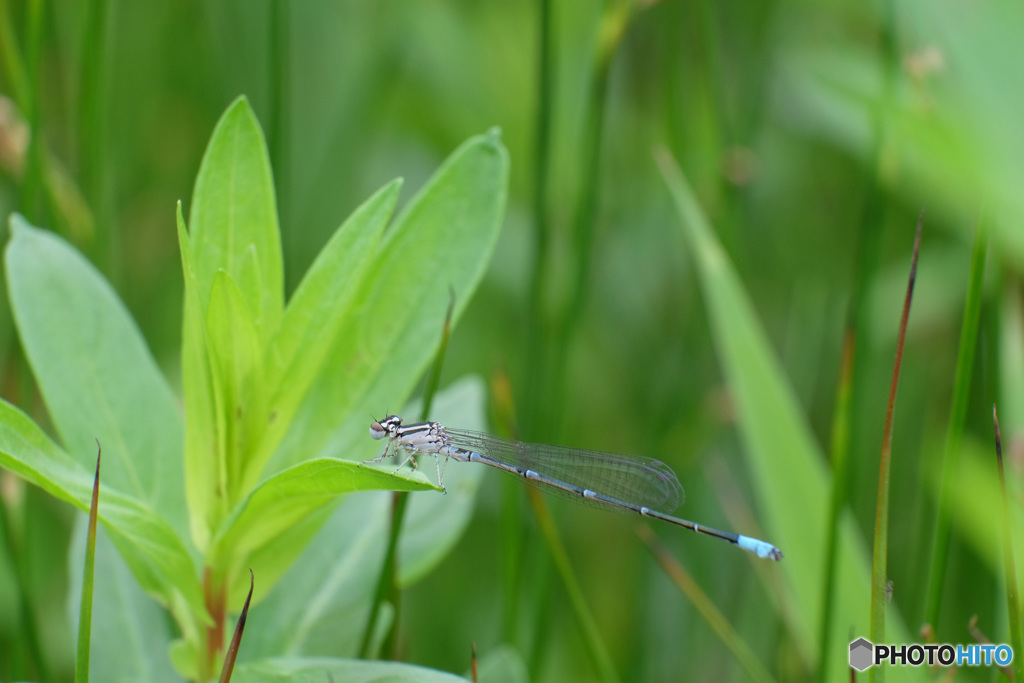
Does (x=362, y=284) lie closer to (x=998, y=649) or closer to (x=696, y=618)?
(x=998, y=649)

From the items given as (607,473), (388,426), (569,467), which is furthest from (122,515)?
(607,473)

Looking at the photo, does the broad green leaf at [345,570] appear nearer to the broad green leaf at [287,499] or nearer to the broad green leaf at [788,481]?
the broad green leaf at [287,499]

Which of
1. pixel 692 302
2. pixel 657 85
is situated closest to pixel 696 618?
pixel 692 302

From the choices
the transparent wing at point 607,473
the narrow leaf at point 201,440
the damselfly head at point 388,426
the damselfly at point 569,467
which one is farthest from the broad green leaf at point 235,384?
the transparent wing at point 607,473

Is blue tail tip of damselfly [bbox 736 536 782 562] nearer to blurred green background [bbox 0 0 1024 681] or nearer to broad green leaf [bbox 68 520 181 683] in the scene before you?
blurred green background [bbox 0 0 1024 681]

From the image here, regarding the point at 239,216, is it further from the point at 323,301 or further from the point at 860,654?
the point at 860,654

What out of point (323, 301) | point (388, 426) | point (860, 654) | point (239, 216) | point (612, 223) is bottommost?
point (860, 654)
